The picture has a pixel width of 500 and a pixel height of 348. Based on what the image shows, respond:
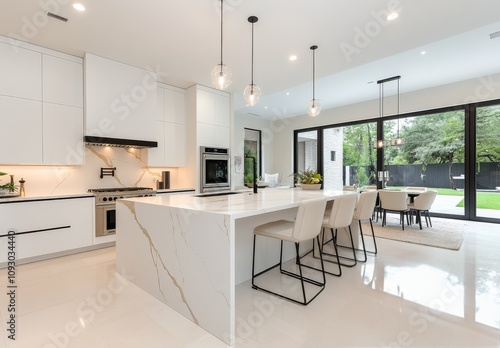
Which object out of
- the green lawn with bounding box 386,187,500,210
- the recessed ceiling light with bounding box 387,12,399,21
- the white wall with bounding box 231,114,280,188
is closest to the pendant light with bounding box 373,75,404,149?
the green lawn with bounding box 386,187,500,210

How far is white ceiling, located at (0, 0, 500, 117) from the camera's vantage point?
2.56 meters

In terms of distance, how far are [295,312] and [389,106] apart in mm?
6039

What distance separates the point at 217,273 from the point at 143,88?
12.0ft

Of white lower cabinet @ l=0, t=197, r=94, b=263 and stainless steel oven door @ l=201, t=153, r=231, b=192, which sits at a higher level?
stainless steel oven door @ l=201, t=153, r=231, b=192

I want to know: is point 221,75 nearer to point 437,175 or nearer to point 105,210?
point 105,210

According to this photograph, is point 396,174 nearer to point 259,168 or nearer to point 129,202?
point 259,168

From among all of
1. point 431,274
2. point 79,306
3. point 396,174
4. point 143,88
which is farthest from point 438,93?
point 79,306

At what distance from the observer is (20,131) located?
319 cm

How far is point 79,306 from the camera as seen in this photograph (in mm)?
2105

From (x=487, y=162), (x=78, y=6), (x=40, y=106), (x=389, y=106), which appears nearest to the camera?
(x=78, y=6)

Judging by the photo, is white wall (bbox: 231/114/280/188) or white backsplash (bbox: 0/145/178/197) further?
white wall (bbox: 231/114/280/188)

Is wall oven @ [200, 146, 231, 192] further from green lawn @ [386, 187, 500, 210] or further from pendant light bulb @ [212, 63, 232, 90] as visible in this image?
green lawn @ [386, 187, 500, 210]

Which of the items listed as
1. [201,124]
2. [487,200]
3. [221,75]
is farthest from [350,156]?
[221,75]

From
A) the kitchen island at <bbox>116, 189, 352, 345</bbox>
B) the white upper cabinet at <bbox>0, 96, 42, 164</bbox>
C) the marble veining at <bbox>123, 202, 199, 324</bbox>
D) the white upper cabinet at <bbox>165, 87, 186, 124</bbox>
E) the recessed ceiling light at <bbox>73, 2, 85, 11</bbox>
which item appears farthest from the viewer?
the white upper cabinet at <bbox>165, 87, 186, 124</bbox>
